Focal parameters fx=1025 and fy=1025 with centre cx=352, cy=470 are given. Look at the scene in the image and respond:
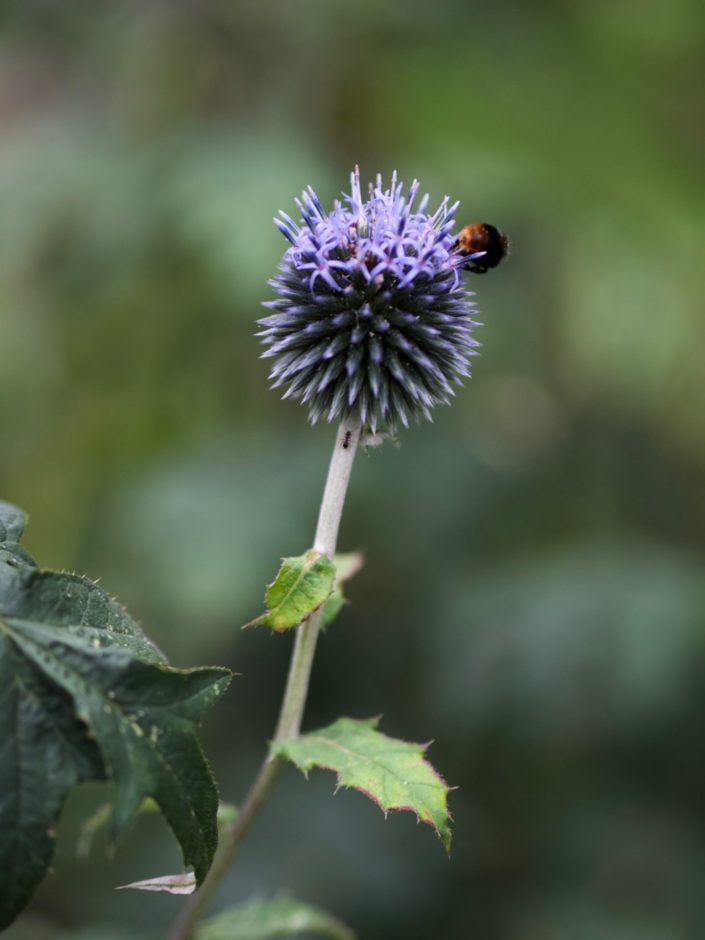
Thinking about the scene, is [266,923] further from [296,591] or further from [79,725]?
[79,725]

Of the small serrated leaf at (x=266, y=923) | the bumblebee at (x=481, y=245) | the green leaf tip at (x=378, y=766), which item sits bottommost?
the small serrated leaf at (x=266, y=923)

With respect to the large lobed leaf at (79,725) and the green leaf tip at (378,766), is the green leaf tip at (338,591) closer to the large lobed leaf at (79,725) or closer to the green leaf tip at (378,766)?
the green leaf tip at (378,766)

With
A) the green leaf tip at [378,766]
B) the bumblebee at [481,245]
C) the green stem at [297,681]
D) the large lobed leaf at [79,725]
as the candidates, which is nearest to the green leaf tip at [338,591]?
the green stem at [297,681]

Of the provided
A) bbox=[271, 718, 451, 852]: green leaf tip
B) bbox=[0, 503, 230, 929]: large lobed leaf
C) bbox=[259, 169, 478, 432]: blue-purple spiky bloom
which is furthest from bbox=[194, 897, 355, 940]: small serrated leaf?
bbox=[259, 169, 478, 432]: blue-purple spiky bloom

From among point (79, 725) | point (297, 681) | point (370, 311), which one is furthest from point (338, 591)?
point (79, 725)

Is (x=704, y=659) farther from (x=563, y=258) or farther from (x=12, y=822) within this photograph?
(x=12, y=822)
